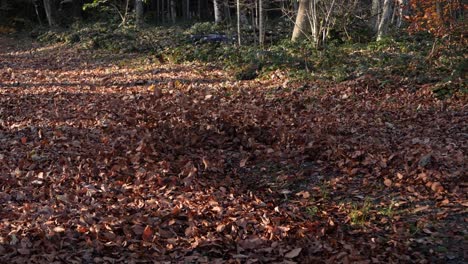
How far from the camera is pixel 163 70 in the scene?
14.9 metres

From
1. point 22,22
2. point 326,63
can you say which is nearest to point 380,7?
point 326,63

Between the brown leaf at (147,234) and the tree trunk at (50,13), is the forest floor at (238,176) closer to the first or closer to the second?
the brown leaf at (147,234)

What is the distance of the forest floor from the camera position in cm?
494

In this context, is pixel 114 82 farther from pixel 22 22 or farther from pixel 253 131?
pixel 22 22

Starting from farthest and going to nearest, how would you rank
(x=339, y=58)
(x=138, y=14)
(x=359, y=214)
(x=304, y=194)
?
(x=138, y=14), (x=339, y=58), (x=304, y=194), (x=359, y=214)

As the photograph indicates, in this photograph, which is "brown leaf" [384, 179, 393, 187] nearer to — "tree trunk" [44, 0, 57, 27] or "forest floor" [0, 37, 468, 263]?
"forest floor" [0, 37, 468, 263]

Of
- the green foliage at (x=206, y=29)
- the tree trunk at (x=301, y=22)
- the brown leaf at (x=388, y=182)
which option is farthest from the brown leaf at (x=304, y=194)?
the green foliage at (x=206, y=29)

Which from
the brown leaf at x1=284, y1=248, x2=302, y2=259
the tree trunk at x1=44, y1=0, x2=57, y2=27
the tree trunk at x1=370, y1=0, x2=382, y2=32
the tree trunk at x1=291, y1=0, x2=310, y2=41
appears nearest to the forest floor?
the brown leaf at x1=284, y1=248, x2=302, y2=259

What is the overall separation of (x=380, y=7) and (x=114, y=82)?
1031 centimetres

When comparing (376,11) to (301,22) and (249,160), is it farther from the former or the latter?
(249,160)

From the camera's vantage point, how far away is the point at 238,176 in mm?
6895

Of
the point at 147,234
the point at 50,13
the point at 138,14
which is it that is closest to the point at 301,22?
the point at 138,14

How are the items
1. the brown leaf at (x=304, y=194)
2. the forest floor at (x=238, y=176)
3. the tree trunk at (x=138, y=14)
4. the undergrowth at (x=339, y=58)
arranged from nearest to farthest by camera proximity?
the forest floor at (x=238, y=176) → the brown leaf at (x=304, y=194) → the undergrowth at (x=339, y=58) → the tree trunk at (x=138, y=14)

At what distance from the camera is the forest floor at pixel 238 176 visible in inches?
194
